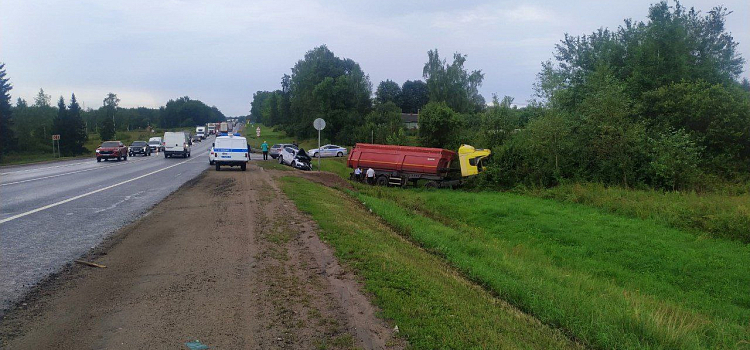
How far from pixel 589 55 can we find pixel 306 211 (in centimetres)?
3333

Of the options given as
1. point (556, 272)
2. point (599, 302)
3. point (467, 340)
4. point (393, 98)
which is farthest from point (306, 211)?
point (393, 98)

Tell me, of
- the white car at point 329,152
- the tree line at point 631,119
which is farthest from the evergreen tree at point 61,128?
the tree line at point 631,119

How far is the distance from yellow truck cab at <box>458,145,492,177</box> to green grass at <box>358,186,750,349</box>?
6762 millimetres

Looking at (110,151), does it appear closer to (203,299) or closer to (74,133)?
(74,133)

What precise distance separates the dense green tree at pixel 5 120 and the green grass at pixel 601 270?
57.8 meters

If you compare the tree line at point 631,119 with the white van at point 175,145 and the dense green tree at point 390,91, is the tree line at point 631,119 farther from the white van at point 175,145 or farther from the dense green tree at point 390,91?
the dense green tree at point 390,91

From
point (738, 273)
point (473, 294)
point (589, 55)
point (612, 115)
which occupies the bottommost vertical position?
point (738, 273)

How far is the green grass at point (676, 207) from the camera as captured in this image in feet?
43.2

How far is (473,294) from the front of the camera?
6500mm

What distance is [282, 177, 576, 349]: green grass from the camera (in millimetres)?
4637

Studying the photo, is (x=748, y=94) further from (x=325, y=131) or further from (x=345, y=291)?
(x=325, y=131)

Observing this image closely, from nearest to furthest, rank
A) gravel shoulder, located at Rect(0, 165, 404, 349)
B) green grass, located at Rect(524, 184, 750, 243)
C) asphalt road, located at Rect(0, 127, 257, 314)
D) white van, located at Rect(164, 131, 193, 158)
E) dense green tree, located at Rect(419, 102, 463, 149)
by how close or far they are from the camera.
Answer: gravel shoulder, located at Rect(0, 165, 404, 349), asphalt road, located at Rect(0, 127, 257, 314), green grass, located at Rect(524, 184, 750, 243), dense green tree, located at Rect(419, 102, 463, 149), white van, located at Rect(164, 131, 193, 158)

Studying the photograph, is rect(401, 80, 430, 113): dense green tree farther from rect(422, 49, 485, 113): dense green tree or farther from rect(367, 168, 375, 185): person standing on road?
rect(367, 168, 375, 185): person standing on road

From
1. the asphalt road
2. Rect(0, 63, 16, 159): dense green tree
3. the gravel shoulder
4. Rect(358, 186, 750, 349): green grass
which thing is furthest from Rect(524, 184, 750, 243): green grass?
Rect(0, 63, 16, 159): dense green tree
